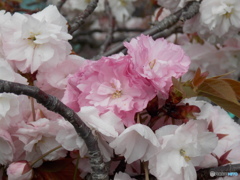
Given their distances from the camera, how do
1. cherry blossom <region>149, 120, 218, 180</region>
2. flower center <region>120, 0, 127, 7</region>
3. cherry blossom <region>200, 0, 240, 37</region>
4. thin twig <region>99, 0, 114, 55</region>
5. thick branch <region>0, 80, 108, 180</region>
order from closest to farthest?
thick branch <region>0, 80, 108, 180</region>
cherry blossom <region>149, 120, 218, 180</region>
cherry blossom <region>200, 0, 240, 37</region>
thin twig <region>99, 0, 114, 55</region>
flower center <region>120, 0, 127, 7</region>

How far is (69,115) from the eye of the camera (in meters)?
0.52

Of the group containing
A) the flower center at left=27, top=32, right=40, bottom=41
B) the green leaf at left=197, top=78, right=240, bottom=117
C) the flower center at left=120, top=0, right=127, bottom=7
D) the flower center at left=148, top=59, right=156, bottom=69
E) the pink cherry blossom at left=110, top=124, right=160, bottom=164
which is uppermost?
the flower center at left=27, top=32, right=40, bottom=41

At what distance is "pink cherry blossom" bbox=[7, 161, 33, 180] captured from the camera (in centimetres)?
61

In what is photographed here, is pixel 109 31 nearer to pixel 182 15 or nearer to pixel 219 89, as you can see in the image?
pixel 182 15

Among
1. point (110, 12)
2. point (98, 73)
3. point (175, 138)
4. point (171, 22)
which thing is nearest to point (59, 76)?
point (98, 73)

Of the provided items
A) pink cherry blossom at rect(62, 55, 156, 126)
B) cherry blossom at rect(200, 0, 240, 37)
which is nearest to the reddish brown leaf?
pink cherry blossom at rect(62, 55, 156, 126)

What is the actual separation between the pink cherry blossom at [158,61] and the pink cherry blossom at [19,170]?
18 cm

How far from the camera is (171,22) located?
1037mm

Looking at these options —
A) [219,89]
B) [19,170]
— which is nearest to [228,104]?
[219,89]

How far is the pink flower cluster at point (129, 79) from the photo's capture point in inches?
Answer: 23.6

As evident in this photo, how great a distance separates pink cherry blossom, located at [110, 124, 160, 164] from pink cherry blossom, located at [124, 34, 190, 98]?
0.21 feet

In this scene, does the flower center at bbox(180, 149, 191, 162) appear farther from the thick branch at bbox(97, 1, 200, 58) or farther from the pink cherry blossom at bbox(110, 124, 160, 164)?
the thick branch at bbox(97, 1, 200, 58)

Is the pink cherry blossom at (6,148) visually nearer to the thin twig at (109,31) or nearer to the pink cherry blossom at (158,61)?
the pink cherry blossom at (158,61)

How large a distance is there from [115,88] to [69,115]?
0.10 m
